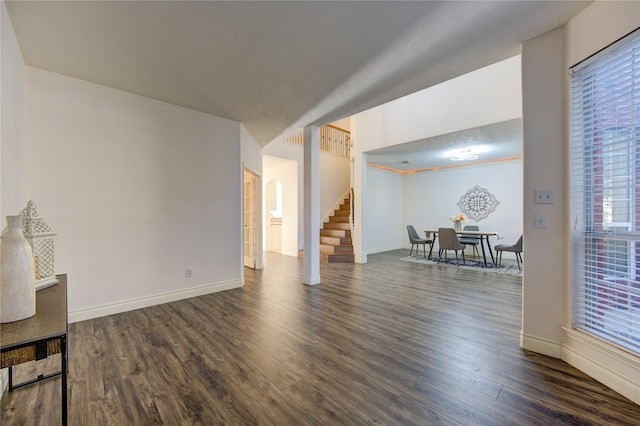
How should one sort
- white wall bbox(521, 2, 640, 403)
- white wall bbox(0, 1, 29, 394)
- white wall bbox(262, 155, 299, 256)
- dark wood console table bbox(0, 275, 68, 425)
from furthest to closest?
white wall bbox(262, 155, 299, 256) → white wall bbox(521, 2, 640, 403) → white wall bbox(0, 1, 29, 394) → dark wood console table bbox(0, 275, 68, 425)

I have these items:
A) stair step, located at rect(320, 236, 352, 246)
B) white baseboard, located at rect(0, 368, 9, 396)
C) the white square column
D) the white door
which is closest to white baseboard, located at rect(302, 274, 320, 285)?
the white square column

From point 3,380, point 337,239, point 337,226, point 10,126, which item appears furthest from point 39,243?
point 337,226

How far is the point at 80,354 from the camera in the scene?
6.96 ft

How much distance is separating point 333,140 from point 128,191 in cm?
618

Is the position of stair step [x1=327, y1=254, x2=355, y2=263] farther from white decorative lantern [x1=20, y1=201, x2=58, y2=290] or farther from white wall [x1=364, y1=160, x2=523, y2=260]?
white decorative lantern [x1=20, y1=201, x2=58, y2=290]

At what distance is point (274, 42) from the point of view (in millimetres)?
2133

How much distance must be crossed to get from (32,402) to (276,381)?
150 centimetres

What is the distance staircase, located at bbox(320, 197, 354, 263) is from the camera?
6.27 meters

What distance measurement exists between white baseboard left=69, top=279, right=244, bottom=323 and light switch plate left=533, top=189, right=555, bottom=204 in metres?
3.86

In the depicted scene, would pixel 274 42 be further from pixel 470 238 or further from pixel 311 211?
pixel 470 238

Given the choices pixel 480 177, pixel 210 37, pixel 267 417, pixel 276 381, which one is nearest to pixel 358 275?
pixel 276 381

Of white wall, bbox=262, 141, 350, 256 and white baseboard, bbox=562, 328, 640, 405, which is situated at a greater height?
white wall, bbox=262, 141, 350, 256

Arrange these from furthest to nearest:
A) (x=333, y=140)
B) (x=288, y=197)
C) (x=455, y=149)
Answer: (x=333, y=140), (x=288, y=197), (x=455, y=149)

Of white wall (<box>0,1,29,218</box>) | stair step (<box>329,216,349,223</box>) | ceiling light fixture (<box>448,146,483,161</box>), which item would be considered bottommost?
stair step (<box>329,216,349,223</box>)
